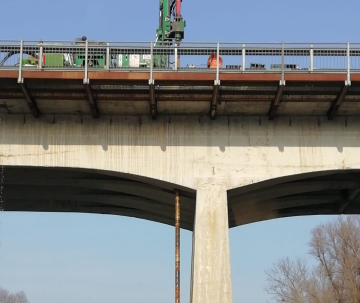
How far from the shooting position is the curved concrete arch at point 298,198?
111 feet

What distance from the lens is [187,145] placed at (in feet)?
97.1

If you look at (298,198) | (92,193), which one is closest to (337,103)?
(298,198)

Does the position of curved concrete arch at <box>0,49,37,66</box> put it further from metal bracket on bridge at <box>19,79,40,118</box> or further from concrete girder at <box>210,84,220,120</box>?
concrete girder at <box>210,84,220,120</box>

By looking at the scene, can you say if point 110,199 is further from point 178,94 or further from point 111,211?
point 178,94

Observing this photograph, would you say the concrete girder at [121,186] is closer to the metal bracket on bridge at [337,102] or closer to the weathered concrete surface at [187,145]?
the weathered concrete surface at [187,145]

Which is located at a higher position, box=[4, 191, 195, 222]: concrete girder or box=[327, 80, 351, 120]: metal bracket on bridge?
box=[327, 80, 351, 120]: metal bracket on bridge

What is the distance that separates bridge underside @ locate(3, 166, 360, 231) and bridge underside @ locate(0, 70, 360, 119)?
257 cm

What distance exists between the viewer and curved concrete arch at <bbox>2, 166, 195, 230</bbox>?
31.8 meters

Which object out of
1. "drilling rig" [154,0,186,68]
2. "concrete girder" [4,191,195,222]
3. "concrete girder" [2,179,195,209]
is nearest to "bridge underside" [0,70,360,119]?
"concrete girder" [2,179,195,209]

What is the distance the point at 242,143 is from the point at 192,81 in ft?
11.9

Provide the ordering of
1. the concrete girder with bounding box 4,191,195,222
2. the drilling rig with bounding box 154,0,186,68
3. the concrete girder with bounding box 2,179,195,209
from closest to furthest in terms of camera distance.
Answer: the concrete girder with bounding box 2,179,195,209 → the concrete girder with bounding box 4,191,195,222 → the drilling rig with bounding box 154,0,186,68

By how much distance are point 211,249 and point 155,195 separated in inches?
237

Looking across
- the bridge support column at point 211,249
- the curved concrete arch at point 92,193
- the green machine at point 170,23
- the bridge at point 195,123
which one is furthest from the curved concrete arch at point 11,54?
the green machine at point 170,23

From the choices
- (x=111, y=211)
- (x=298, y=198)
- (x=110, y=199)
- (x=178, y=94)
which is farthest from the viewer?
(x=111, y=211)
